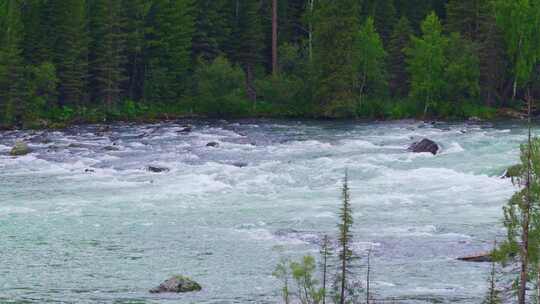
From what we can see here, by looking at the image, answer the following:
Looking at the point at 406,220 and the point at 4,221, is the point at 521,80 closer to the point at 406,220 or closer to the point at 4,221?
the point at 406,220

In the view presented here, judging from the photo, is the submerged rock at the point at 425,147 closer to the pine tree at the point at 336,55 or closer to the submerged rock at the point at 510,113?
the pine tree at the point at 336,55

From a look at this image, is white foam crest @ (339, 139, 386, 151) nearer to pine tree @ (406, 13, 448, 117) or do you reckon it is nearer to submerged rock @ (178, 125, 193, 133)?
submerged rock @ (178, 125, 193, 133)

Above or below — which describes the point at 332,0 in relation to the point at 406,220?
above

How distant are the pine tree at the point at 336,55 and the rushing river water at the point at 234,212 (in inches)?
568

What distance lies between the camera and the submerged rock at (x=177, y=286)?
26.8 metres

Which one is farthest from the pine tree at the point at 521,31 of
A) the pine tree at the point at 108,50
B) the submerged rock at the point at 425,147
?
the pine tree at the point at 108,50

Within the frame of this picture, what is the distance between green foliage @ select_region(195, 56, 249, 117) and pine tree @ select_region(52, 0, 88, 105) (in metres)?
9.21

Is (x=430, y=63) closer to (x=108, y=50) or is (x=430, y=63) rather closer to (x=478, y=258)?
(x=108, y=50)

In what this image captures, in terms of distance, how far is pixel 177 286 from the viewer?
26.8 m

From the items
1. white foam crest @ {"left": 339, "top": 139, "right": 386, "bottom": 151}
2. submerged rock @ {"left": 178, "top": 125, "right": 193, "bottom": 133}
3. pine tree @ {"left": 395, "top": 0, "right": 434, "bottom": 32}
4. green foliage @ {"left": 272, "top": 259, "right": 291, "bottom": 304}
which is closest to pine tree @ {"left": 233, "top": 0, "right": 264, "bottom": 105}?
pine tree @ {"left": 395, "top": 0, "right": 434, "bottom": 32}

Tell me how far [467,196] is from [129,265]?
51.8 feet

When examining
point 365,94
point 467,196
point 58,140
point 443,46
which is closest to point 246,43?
point 365,94

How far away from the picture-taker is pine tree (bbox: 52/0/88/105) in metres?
77.3

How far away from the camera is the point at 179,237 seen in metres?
33.8
